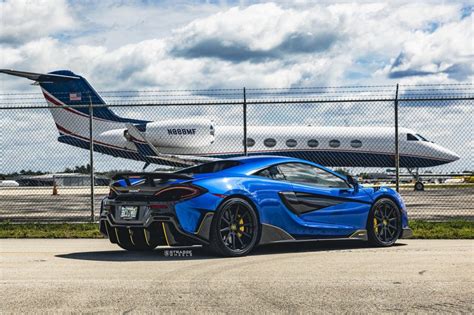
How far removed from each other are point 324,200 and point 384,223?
1.06m

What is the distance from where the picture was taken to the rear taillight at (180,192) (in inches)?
327

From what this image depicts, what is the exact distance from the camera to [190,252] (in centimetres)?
901

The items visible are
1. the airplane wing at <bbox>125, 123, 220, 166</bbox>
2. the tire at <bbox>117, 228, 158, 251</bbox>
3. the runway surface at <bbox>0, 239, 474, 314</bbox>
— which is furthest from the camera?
the airplane wing at <bbox>125, 123, 220, 166</bbox>

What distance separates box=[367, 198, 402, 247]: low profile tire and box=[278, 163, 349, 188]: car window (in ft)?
1.84

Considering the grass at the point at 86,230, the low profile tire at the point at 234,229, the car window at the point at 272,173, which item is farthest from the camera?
the grass at the point at 86,230

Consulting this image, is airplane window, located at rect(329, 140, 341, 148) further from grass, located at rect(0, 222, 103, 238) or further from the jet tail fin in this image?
grass, located at rect(0, 222, 103, 238)

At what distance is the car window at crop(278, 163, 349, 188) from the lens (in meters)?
→ 9.33

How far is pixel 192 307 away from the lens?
534 cm

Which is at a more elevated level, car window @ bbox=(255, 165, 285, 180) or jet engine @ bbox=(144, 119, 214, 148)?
jet engine @ bbox=(144, 119, 214, 148)

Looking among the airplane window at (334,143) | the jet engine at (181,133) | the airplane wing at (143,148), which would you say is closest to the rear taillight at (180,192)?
the airplane wing at (143,148)

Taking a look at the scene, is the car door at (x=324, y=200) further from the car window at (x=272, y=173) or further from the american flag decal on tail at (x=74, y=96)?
the american flag decal on tail at (x=74, y=96)

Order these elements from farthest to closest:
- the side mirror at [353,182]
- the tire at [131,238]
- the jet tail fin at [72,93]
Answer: the jet tail fin at [72,93] < the side mirror at [353,182] < the tire at [131,238]

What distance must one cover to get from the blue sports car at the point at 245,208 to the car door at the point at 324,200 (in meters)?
0.01

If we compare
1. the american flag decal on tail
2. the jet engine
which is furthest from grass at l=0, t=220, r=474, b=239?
the american flag decal on tail
